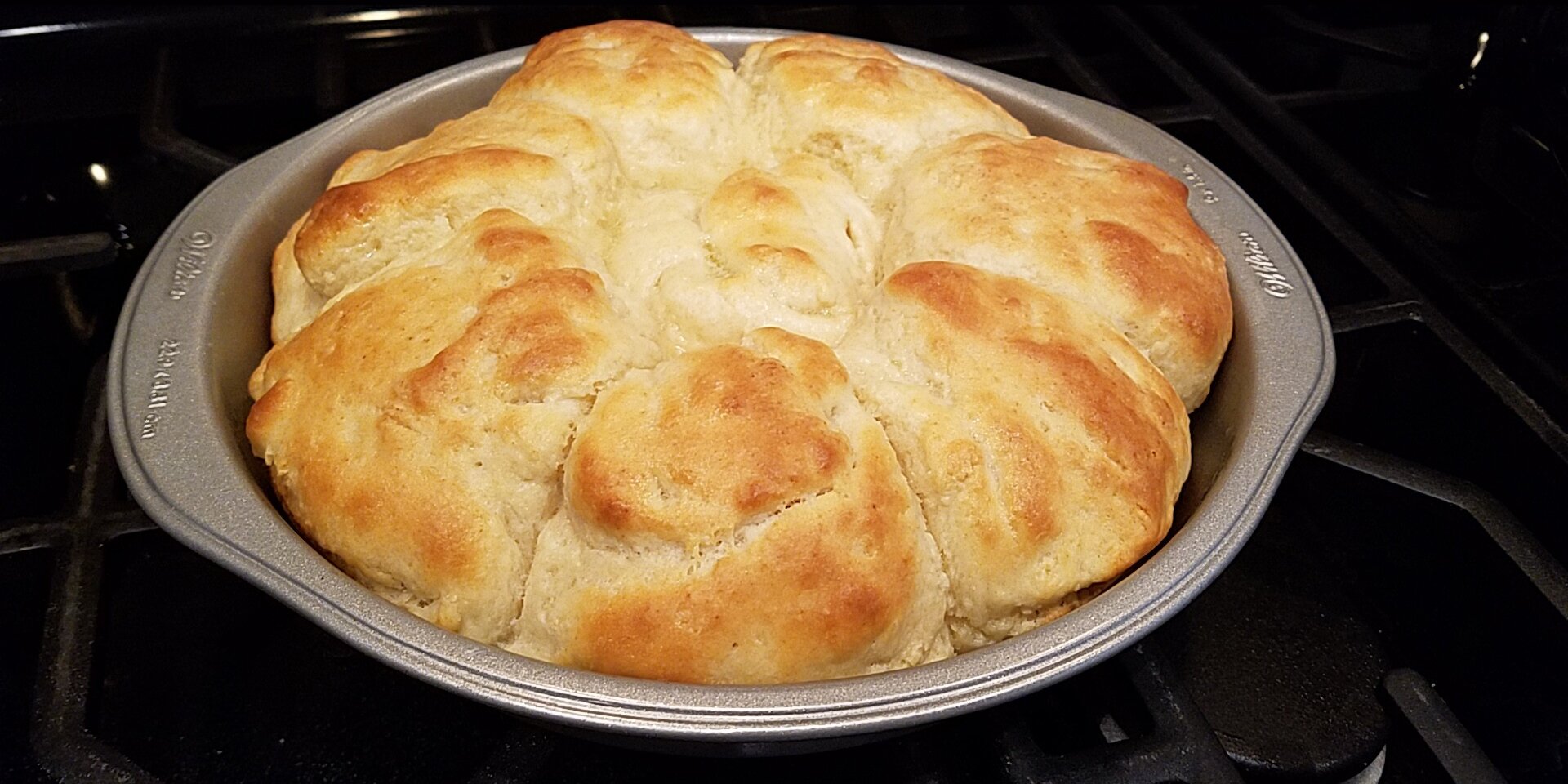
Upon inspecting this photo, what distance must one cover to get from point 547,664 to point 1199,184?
3.23 feet

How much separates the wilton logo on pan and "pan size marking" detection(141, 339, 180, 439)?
111 centimetres

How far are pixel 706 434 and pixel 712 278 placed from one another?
0.78ft

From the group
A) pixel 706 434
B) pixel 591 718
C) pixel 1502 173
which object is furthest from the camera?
pixel 1502 173

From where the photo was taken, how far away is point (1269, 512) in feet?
4.39

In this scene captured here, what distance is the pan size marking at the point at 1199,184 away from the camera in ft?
4.44

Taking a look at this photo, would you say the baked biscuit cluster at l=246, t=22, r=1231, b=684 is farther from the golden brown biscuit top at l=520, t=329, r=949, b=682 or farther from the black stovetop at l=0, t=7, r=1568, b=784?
→ the black stovetop at l=0, t=7, r=1568, b=784

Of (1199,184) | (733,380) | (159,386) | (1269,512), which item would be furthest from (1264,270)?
(159,386)

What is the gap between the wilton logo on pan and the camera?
1.23 meters

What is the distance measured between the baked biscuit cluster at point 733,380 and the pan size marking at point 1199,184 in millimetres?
93

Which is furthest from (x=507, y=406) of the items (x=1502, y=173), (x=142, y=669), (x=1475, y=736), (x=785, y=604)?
(x=1502, y=173)

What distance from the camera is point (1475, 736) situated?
1181 millimetres

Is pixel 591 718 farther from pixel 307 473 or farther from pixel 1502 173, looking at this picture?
pixel 1502 173

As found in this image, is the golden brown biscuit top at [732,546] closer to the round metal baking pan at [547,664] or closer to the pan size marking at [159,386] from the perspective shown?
the round metal baking pan at [547,664]

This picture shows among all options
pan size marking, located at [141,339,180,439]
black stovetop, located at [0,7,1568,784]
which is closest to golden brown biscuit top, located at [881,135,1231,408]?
black stovetop, located at [0,7,1568,784]
